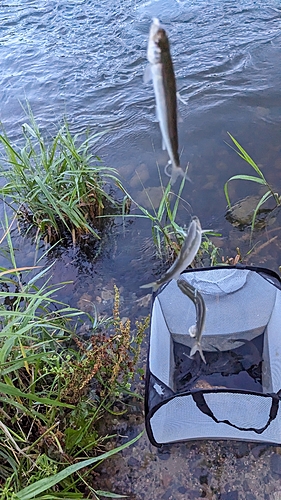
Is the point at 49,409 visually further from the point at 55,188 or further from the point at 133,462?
the point at 55,188

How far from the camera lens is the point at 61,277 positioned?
12.4ft

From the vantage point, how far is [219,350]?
2902mm

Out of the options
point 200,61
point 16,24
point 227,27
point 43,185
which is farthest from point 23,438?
point 16,24

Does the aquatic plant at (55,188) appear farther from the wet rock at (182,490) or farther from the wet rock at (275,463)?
the wet rock at (275,463)

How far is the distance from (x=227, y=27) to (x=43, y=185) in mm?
5342

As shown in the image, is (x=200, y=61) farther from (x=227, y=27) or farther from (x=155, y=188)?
(x=155, y=188)

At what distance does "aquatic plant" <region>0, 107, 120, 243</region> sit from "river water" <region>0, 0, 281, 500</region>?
0.31m

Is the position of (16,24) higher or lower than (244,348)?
higher

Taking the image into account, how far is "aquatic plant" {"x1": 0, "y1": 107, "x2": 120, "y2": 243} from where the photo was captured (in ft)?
11.8

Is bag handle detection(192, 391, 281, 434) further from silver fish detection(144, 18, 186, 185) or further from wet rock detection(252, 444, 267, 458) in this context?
silver fish detection(144, 18, 186, 185)

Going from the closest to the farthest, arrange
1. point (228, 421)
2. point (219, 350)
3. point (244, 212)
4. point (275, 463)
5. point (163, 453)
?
point (228, 421) → point (275, 463) → point (163, 453) → point (219, 350) → point (244, 212)

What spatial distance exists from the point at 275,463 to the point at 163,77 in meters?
2.28

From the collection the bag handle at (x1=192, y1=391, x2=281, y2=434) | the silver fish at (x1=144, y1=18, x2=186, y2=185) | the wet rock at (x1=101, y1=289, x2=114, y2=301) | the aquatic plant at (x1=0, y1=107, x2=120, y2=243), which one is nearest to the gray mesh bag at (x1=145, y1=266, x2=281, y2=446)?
the bag handle at (x1=192, y1=391, x2=281, y2=434)

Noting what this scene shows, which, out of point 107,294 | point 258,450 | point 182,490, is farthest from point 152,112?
point 182,490
